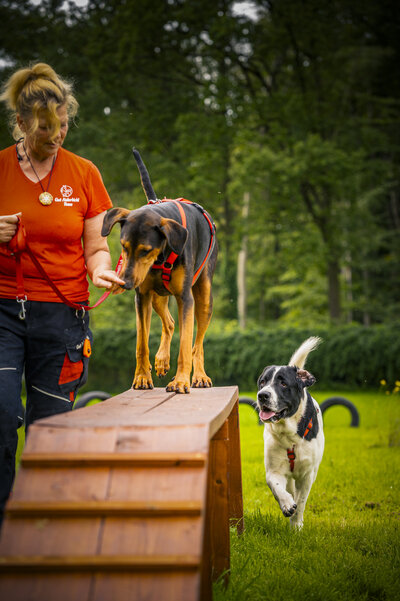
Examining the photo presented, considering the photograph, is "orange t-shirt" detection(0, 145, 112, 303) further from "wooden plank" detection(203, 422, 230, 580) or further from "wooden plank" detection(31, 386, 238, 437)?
"wooden plank" detection(203, 422, 230, 580)

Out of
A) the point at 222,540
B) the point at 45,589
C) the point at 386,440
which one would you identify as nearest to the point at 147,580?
the point at 45,589

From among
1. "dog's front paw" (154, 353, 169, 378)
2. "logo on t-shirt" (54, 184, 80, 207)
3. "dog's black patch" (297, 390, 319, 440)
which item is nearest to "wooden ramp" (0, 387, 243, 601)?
"logo on t-shirt" (54, 184, 80, 207)

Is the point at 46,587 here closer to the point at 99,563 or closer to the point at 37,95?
the point at 99,563

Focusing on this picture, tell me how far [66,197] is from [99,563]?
2.23 m

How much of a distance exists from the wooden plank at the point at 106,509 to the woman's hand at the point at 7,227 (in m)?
1.56

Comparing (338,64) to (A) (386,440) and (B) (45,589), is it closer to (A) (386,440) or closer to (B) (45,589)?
(A) (386,440)

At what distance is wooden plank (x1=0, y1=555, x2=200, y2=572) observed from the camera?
2.24 meters

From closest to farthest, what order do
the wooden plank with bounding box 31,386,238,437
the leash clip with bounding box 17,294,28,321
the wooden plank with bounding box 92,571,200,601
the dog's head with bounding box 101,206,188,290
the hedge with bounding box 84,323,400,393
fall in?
the wooden plank with bounding box 92,571,200,601, the wooden plank with bounding box 31,386,238,437, the leash clip with bounding box 17,294,28,321, the dog's head with bounding box 101,206,188,290, the hedge with bounding box 84,323,400,393

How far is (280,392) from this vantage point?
521 cm

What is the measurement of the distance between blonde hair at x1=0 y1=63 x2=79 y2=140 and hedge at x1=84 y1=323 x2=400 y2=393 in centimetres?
1440

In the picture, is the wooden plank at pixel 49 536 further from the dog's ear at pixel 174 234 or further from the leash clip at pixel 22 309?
the dog's ear at pixel 174 234

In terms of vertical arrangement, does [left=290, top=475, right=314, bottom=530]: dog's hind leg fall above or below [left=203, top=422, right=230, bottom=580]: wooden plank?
below

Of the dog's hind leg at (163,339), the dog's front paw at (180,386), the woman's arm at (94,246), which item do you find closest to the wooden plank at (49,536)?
the woman's arm at (94,246)

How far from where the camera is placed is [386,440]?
10.9 meters
